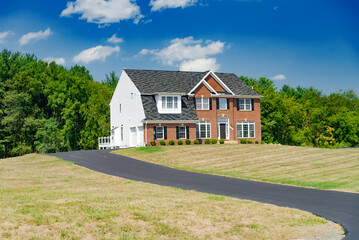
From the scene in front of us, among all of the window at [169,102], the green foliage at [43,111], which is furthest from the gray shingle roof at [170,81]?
the green foliage at [43,111]

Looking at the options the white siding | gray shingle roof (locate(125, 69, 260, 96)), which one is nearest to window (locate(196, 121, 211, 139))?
gray shingle roof (locate(125, 69, 260, 96))

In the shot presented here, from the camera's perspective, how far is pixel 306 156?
35.3m

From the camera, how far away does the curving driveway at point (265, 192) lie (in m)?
13.1

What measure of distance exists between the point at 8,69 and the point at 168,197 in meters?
55.8

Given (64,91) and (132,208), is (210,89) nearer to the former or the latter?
(64,91)

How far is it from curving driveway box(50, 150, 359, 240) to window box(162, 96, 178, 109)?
16.6 meters

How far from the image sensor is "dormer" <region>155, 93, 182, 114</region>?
45844mm

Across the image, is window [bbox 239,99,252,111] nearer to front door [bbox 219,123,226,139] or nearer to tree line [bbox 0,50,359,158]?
front door [bbox 219,123,226,139]

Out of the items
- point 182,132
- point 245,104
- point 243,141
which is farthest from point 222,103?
point 182,132

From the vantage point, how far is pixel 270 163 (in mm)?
31688

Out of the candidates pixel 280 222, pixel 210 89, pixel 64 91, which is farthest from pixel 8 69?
pixel 280 222

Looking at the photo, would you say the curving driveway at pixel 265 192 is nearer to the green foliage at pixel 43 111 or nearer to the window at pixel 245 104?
the window at pixel 245 104

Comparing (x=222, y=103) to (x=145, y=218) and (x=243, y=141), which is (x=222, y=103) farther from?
(x=145, y=218)

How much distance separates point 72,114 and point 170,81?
20640mm
